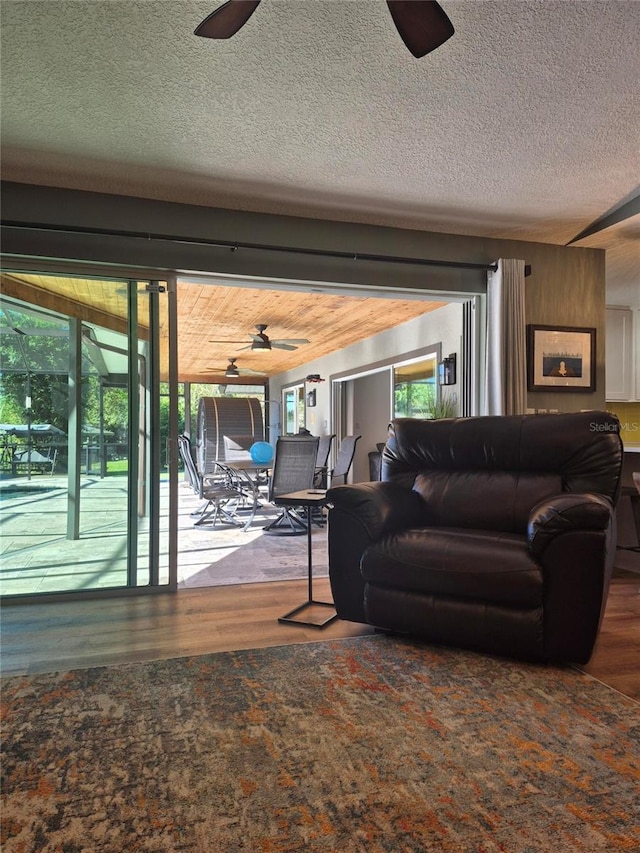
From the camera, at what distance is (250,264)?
4.07 m

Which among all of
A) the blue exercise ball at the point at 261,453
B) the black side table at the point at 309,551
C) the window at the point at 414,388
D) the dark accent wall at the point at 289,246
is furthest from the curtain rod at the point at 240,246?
the blue exercise ball at the point at 261,453

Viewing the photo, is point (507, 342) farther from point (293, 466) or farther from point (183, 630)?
point (183, 630)

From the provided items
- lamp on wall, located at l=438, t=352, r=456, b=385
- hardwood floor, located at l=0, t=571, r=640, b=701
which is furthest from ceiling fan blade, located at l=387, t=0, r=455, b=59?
lamp on wall, located at l=438, t=352, r=456, b=385

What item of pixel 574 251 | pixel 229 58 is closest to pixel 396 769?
pixel 229 58

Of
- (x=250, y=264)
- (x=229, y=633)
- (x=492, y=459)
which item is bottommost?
(x=229, y=633)

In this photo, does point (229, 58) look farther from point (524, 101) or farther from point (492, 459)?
point (492, 459)

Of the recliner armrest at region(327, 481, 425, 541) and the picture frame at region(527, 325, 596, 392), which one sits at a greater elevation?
the picture frame at region(527, 325, 596, 392)

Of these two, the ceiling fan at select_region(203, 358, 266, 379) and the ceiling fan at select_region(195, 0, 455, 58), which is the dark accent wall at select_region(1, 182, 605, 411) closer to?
the ceiling fan at select_region(195, 0, 455, 58)

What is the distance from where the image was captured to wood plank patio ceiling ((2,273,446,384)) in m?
3.78

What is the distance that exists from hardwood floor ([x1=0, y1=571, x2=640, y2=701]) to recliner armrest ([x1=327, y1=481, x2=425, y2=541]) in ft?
1.79

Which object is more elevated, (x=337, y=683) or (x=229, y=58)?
(x=229, y=58)

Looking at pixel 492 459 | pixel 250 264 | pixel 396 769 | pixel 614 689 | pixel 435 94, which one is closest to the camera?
pixel 396 769

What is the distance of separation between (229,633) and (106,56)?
265 cm

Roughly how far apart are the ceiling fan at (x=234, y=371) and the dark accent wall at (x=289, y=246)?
649cm
